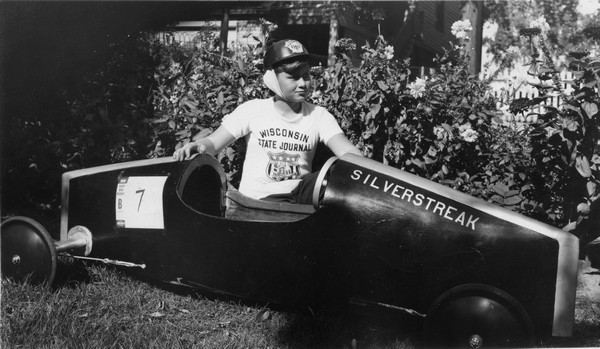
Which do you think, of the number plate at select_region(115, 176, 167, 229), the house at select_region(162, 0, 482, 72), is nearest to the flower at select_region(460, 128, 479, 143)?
the number plate at select_region(115, 176, 167, 229)

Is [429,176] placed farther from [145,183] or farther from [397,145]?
[145,183]

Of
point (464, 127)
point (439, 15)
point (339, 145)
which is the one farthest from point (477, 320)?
point (439, 15)

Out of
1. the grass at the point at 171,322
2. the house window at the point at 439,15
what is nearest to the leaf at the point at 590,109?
the grass at the point at 171,322

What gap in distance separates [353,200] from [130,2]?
5.76m

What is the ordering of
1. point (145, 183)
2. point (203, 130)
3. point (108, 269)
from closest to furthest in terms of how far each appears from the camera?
1. point (145, 183)
2. point (108, 269)
3. point (203, 130)

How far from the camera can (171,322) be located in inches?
130

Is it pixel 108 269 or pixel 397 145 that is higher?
pixel 397 145

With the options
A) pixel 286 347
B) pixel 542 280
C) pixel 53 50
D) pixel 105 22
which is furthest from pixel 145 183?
pixel 105 22

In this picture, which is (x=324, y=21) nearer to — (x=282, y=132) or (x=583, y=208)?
(x=282, y=132)

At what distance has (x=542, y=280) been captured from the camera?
8.27ft

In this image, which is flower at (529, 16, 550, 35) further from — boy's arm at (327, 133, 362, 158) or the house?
the house

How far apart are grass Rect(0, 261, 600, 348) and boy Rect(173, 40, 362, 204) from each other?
74 centimetres

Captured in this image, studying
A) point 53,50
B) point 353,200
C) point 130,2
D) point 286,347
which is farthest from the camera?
point 130,2

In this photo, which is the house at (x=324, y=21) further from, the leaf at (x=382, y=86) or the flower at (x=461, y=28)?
the leaf at (x=382, y=86)
